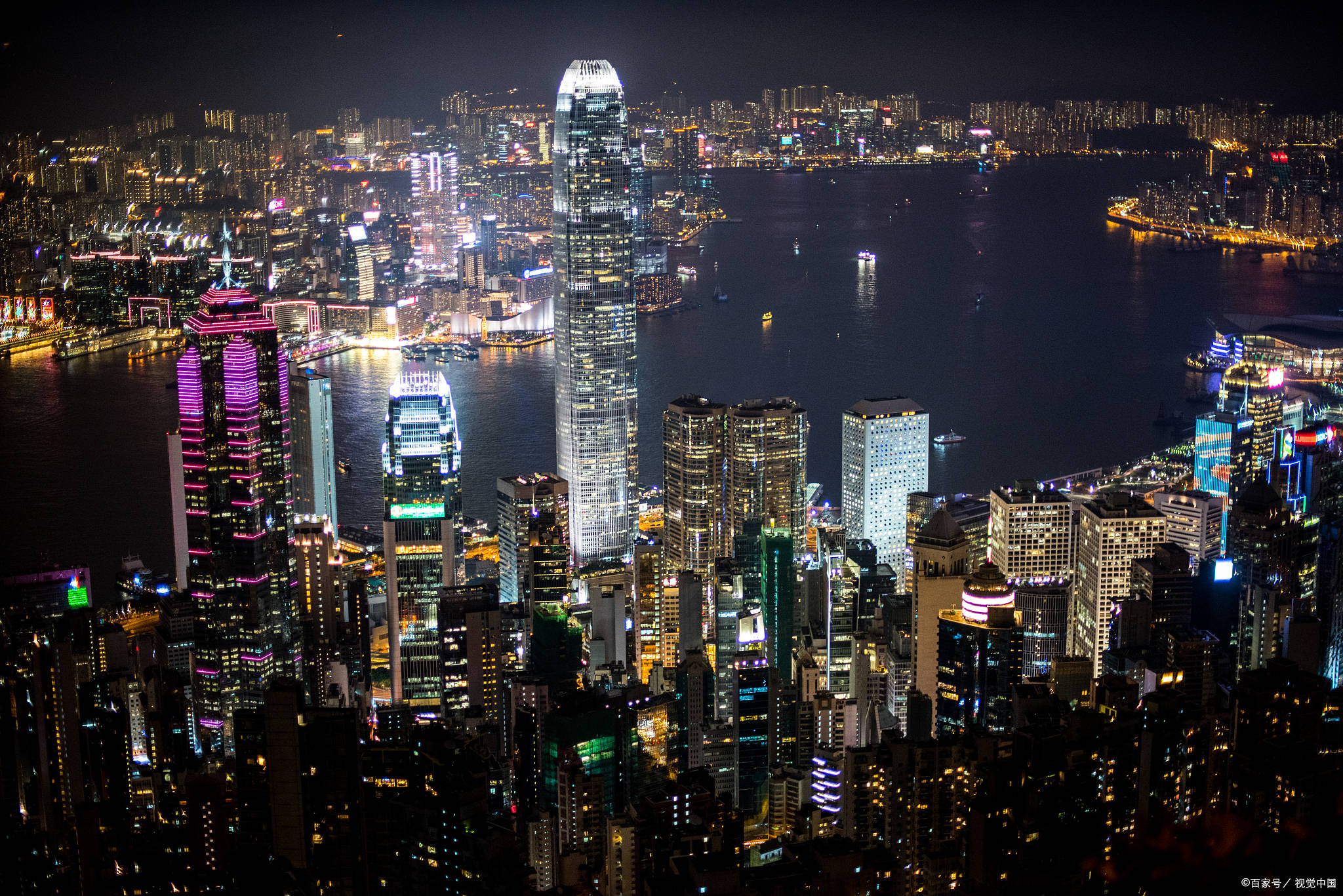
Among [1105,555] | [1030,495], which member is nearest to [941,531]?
[1105,555]

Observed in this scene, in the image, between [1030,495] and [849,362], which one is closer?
[1030,495]

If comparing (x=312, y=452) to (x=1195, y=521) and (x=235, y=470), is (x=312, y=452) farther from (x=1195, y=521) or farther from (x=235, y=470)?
(x=1195, y=521)

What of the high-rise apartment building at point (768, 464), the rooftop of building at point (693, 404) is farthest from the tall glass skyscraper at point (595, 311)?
the high-rise apartment building at point (768, 464)

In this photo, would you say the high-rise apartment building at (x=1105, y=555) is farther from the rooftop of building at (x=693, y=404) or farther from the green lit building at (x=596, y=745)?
the rooftop of building at (x=693, y=404)

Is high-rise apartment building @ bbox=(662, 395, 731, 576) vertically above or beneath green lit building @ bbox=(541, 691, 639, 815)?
above

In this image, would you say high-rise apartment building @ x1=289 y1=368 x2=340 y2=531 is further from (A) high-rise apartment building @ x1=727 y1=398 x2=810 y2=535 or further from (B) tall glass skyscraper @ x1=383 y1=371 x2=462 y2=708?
(A) high-rise apartment building @ x1=727 y1=398 x2=810 y2=535

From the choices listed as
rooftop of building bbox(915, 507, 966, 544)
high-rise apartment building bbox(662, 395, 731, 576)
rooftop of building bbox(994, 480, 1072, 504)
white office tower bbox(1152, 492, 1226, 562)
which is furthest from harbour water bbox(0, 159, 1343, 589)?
rooftop of building bbox(915, 507, 966, 544)
